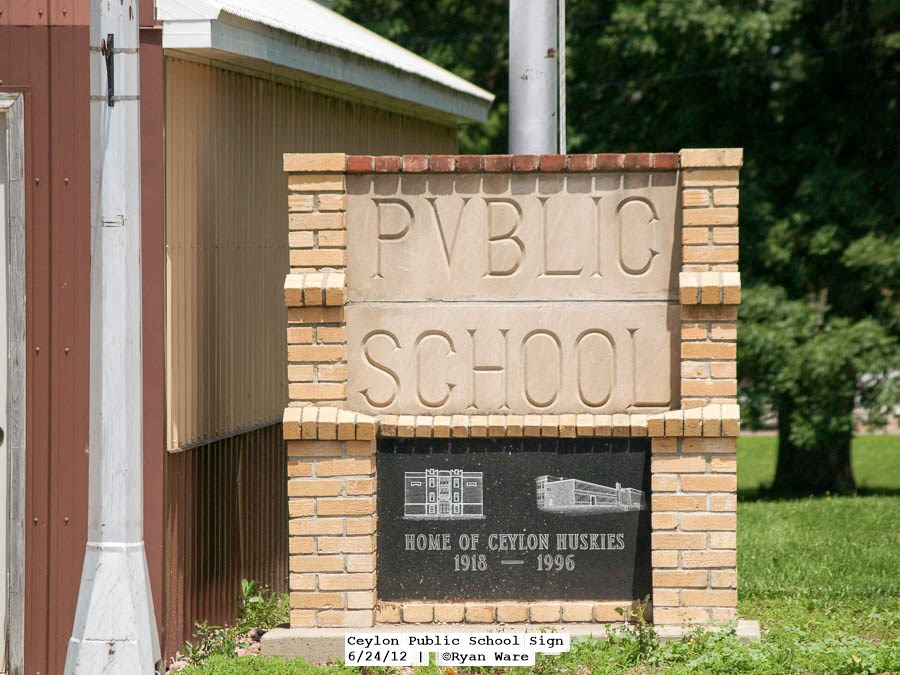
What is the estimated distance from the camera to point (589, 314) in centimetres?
686

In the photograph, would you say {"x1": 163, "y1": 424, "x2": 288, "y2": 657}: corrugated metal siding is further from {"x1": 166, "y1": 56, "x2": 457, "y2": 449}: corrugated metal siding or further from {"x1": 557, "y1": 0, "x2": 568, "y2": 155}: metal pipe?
{"x1": 557, "y1": 0, "x2": 568, "y2": 155}: metal pipe

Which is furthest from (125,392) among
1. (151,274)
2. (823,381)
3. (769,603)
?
(823,381)

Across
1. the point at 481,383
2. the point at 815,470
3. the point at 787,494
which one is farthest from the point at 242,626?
the point at 815,470

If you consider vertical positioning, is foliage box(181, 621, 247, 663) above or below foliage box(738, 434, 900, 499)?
above

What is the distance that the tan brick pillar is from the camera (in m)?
6.82

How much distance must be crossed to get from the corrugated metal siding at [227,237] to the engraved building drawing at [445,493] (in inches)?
46.3

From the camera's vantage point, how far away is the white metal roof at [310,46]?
668 cm

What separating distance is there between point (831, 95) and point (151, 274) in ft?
35.9

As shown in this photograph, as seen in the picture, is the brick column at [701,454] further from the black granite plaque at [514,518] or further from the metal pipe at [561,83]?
the metal pipe at [561,83]

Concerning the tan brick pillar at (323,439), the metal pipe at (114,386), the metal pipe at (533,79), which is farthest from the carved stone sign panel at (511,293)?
the metal pipe at (114,386)

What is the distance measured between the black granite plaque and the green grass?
438mm

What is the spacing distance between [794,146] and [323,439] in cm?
991

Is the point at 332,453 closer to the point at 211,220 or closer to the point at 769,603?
the point at 211,220

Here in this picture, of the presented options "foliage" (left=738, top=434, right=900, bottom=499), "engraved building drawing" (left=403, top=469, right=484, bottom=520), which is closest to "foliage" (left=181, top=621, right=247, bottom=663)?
"engraved building drawing" (left=403, top=469, right=484, bottom=520)
